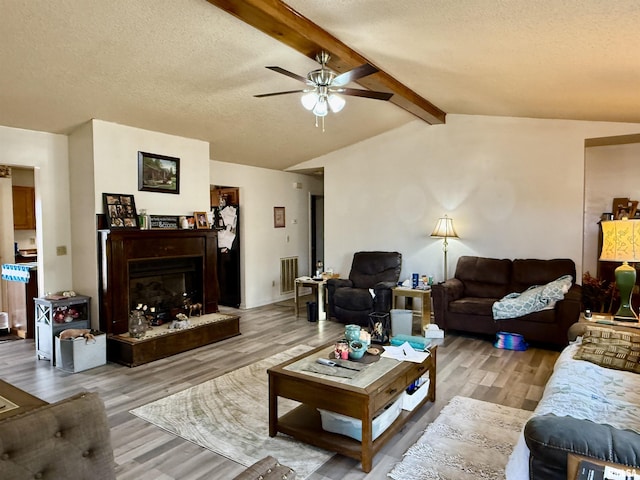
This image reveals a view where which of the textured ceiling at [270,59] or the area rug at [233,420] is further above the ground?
the textured ceiling at [270,59]

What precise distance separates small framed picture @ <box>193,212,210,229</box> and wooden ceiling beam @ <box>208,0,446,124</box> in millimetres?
2538

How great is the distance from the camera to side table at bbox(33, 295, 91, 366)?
404cm

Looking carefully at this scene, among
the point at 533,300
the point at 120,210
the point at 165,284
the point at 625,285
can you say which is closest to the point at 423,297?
the point at 533,300

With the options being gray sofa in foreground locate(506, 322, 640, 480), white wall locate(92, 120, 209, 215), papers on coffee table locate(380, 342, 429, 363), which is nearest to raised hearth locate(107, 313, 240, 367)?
white wall locate(92, 120, 209, 215)

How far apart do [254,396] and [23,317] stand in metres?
3.62

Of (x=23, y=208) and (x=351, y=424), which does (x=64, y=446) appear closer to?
(x=351, y=424)

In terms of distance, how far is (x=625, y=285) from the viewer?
3.38 m

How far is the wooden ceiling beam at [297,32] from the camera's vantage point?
8.59 feet

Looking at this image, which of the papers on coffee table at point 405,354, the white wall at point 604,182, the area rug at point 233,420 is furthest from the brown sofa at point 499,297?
the area rug at point 233,420

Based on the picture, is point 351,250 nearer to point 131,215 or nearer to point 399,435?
point 131,215

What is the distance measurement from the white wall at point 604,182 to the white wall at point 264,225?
4.58 meters

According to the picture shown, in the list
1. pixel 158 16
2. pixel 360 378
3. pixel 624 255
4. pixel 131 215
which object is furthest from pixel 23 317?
pixel 624 255

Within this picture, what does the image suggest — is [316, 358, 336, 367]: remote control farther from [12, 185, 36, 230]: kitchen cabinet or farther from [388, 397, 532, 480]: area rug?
[12, 185, 36, 230]: kitchen cabinet

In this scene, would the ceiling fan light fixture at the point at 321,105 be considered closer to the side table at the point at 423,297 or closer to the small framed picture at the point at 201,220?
the small framed picture at the point at 201,220
